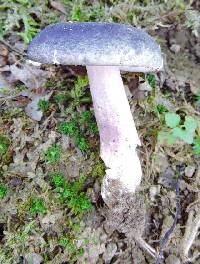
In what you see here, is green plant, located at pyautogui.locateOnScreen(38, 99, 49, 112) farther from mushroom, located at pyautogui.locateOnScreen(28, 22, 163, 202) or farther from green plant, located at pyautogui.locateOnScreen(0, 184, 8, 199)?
green plant, located at pyautogui.locateOnScreen(0, 184, 8, 199)

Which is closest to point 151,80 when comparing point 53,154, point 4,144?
point 53,154

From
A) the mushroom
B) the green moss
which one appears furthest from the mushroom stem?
the green moss

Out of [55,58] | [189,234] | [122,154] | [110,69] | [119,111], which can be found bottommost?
[189,234]

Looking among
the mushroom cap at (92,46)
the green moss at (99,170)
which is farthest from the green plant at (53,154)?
the mushroom cap at (92,46)

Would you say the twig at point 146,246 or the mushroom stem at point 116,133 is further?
the twig at point 146,246

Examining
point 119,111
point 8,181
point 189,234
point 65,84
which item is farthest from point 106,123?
point 189,234

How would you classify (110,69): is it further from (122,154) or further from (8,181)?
(8,181)

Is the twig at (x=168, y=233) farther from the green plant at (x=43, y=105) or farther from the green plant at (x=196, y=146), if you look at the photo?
the green plant at (x=43, y=105)
